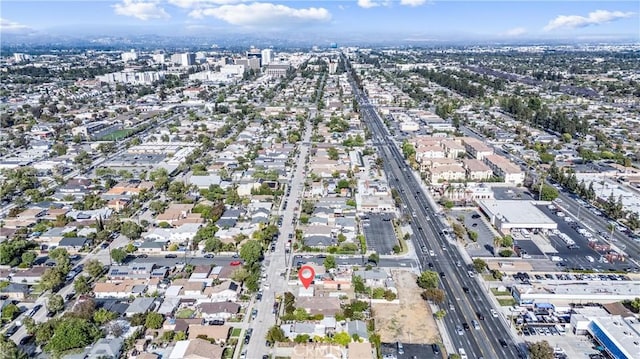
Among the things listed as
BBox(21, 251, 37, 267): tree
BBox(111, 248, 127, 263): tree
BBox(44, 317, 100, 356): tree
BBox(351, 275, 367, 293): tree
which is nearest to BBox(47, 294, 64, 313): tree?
BBox(44, 317, 100, 356): tree

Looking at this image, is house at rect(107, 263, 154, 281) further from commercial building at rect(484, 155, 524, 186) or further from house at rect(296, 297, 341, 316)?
commercial building at rect(484, 155, 524, 186)

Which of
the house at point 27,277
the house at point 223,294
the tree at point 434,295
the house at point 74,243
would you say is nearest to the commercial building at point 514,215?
the tree at point 434,295

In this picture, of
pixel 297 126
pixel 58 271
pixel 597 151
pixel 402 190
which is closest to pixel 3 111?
pixel 297 126

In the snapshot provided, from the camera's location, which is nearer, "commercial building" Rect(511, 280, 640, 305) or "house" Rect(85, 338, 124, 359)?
"house" Rect(85, 338, 124, 359)

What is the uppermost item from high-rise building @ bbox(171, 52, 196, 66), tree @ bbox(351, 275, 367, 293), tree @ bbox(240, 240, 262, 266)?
high-rise building @ bbox(171, 52, 196, 66)

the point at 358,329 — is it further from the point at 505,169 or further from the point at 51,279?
the point at 505,169

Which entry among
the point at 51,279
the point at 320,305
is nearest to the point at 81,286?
the point at 51,279

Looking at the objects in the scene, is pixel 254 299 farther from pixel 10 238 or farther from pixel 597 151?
pixel 597 151
